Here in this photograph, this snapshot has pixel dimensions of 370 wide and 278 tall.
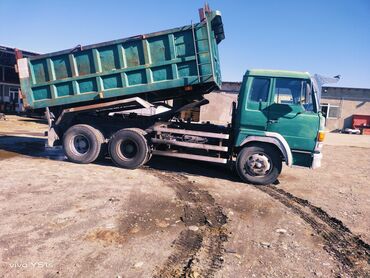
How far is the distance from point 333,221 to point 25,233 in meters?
4.60

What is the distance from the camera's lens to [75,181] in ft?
21.4

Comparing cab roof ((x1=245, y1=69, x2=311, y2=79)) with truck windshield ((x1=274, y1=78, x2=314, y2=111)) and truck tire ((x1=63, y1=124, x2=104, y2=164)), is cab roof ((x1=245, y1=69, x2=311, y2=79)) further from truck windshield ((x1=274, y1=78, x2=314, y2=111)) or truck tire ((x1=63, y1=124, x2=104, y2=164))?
truck tire ((x1=63, y1=124, x2=104, y2=164))

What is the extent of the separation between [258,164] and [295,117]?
A: 129 cm

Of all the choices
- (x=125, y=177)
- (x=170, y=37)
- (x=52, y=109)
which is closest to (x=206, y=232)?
(x=125, y=177)

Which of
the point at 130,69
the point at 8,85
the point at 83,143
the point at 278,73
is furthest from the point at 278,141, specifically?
the point at 8,85

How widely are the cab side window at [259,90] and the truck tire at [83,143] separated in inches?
157

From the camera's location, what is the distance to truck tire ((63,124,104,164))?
816 centimetres

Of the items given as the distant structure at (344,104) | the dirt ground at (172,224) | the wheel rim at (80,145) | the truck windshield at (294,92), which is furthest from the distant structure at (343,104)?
the dirt ground at (172,224)

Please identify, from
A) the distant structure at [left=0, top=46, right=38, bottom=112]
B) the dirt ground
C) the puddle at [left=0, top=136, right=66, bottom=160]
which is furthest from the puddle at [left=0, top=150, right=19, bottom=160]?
the distant structure at [left=0, top=46, right=38, bottom=112]

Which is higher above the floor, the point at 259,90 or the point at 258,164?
the point at 259,90

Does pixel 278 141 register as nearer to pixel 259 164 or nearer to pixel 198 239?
pixel 259 164

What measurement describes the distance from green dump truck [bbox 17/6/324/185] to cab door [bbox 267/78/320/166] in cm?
2

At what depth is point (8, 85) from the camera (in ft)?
96.7

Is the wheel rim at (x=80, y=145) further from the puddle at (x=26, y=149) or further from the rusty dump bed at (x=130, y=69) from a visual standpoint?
the rusty dump bed at (x=130, y=69)
